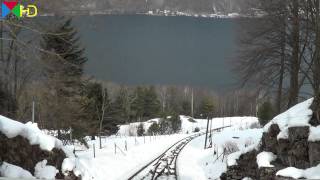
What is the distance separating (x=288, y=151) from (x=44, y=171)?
24.7 ft

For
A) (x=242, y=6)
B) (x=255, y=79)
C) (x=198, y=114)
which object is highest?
(x=242, y=6)

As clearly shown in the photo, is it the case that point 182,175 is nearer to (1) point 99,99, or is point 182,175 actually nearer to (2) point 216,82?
(1) point 99,99

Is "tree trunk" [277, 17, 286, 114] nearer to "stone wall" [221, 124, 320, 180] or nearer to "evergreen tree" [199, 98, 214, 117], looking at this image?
"stone wall" [221, 124, 320, 180]

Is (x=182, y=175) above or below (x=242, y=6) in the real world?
below

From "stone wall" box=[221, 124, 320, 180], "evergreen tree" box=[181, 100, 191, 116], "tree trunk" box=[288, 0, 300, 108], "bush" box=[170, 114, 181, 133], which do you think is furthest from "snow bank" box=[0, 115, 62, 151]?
"evergreen tree" box=[181, 100, 191, 116]

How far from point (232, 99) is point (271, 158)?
5657 inches

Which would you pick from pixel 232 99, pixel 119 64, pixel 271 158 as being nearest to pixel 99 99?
pixel 271 158

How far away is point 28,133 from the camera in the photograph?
14.4m

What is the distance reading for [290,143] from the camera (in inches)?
559

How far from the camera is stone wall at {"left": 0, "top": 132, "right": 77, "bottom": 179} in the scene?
42.9 ft

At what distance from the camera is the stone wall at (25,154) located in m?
13.1

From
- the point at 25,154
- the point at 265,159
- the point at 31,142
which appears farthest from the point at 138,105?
the point at 25,154

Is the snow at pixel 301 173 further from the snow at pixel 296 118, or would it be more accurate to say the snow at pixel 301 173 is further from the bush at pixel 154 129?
the bush at pixel 154 129

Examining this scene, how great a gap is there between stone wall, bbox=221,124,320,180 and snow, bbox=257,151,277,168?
0.45ft
